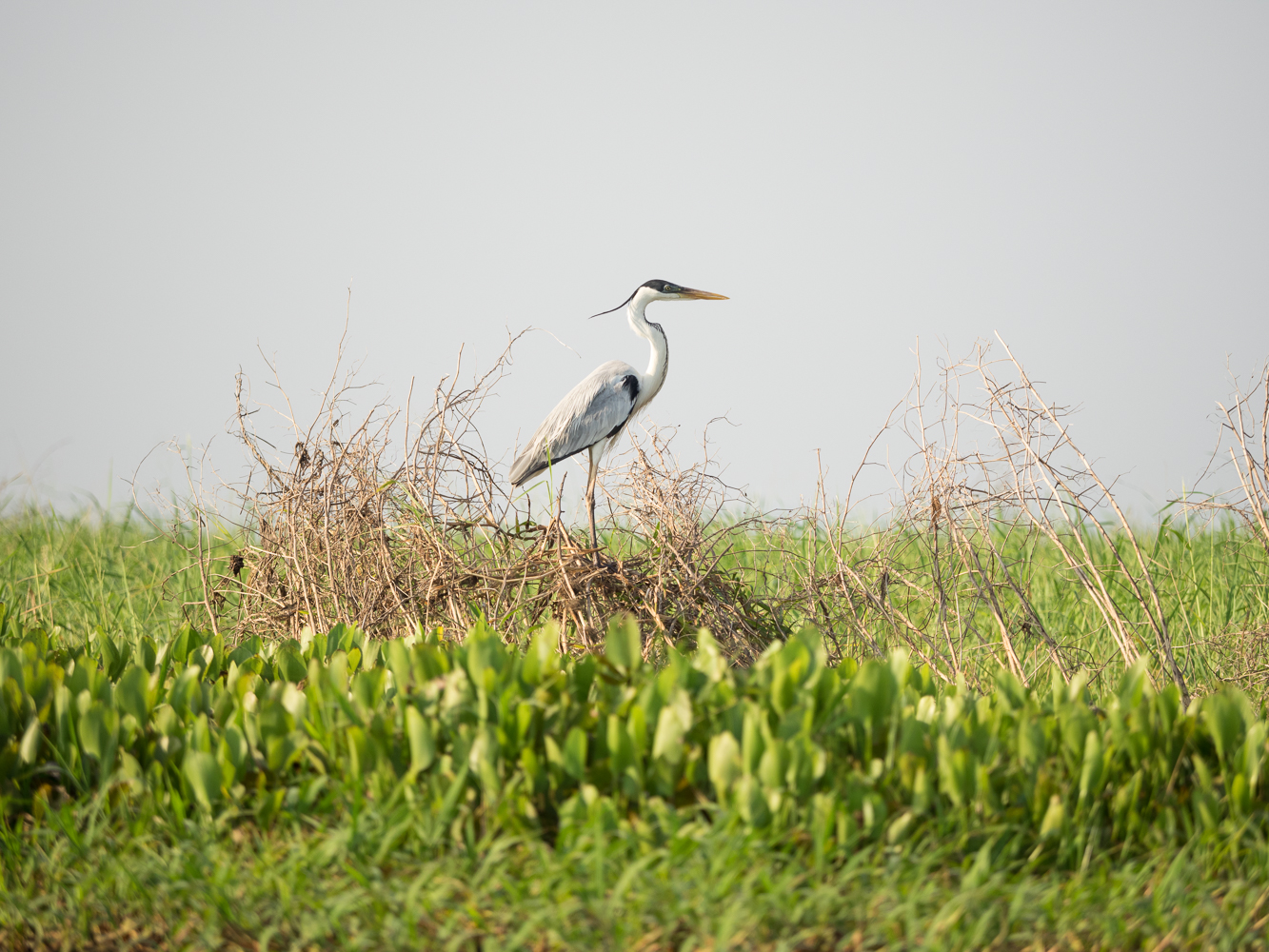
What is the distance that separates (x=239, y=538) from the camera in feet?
18.6

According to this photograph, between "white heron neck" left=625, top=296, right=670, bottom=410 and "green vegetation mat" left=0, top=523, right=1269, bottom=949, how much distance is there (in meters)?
3.86

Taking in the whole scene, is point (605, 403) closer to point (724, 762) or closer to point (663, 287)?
point (663, 287)

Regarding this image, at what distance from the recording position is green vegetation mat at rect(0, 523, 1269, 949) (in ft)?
7.63

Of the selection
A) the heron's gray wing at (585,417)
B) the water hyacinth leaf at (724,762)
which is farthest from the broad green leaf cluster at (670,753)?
the heron's gray wing at (585,417)

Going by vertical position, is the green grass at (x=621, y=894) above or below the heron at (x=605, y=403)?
below

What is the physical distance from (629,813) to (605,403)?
4280 millimetres

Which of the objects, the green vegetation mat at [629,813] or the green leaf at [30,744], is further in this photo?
the green leaf at [30,744]

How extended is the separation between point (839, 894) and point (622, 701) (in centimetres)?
82

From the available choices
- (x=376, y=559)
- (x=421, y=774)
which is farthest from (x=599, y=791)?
(x=376, y=559)

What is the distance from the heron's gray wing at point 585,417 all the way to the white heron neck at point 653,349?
3.2 inches

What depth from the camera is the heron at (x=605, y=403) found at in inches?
261

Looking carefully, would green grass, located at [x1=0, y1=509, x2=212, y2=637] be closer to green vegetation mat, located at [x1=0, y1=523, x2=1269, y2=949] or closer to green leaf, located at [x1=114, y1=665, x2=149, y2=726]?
green leaf, located at [x1=114, y1=665, x2=149, y2=726]

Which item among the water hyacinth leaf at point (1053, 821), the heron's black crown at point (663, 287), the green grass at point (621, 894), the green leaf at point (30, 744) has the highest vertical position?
the heron's black crown at point (663, 287)

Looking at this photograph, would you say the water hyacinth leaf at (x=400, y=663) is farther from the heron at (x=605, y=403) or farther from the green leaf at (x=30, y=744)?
the heron at (x=605, y=403)
